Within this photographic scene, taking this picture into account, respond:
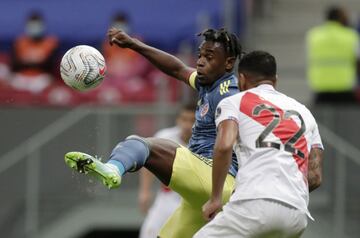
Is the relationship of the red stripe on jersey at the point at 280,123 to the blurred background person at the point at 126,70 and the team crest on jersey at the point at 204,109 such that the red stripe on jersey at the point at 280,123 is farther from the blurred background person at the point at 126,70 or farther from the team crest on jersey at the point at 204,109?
the blurred background person at the point at 126,70

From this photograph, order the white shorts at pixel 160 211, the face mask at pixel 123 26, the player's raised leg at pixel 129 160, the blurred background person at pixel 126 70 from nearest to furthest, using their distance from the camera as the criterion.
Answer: the player's raised leg at pixel 129 160 → the white shorts at pixel 160 211 → the blurred background person at pixel 126 70 → the face mask at pixel 123 26

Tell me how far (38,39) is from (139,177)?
4.03 metres

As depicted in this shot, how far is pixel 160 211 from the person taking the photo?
14117 millimetres

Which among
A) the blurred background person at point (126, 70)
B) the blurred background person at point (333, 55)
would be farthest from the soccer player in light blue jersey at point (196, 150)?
the blurred background person at point (126, 70)

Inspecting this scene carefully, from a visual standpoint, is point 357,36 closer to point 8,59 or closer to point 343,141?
point 343,141

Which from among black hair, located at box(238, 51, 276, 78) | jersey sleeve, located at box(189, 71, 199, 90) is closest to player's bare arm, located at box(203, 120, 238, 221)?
black hair, located at box(238, 51, 276, 78)

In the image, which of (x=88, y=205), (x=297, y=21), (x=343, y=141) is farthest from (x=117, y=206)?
(x=297, y=21)

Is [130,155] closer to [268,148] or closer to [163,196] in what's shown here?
[268,148]

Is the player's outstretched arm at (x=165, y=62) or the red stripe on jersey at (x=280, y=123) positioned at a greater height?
the red stripe on jersey at (x=280, y=123)

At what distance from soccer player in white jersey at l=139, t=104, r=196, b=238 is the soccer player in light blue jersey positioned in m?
3.59

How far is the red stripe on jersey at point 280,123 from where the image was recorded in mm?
8422

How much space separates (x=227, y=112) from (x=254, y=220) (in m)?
0.78

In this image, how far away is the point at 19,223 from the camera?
15.1m

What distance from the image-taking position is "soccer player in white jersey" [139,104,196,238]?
13.5 meters
